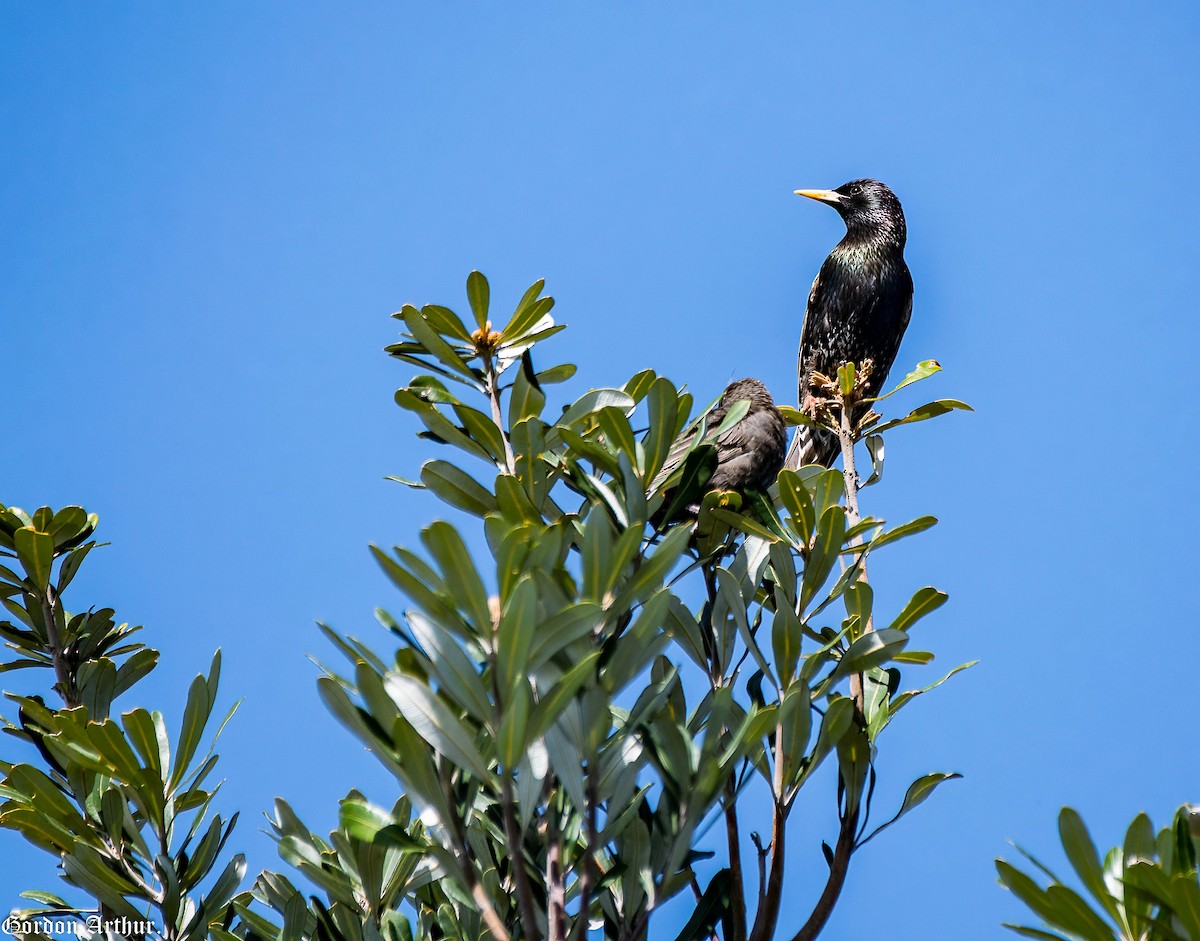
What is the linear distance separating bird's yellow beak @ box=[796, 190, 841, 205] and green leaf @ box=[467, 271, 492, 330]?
13.7 ft

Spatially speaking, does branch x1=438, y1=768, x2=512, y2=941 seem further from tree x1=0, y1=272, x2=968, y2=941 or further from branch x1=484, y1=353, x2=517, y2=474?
branch x1=484, y1=353, x2=517, y2=474

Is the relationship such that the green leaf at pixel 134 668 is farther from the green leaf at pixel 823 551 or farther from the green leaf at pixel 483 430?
the green leaf at pixel 823 551

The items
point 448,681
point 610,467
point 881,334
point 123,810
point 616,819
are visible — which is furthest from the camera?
point 881,334

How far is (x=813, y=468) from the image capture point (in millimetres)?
2156

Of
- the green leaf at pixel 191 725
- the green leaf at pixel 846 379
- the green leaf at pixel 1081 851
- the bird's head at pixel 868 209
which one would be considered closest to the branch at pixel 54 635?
the green leaf at pixel 191 725

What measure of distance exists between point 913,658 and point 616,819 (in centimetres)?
59

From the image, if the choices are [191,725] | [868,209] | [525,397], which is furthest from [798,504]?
[868,209]

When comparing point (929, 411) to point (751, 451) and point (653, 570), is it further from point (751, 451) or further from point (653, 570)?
point (653, 570)

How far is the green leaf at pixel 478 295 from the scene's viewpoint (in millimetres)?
2072

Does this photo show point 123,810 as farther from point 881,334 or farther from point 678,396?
point 881,334

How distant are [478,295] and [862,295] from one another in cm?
375

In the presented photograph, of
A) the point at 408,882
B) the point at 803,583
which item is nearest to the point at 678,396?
the point at 803,583

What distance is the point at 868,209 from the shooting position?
19.1 ft

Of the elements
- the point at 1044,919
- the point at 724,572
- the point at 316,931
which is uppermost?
the point at 724,572
